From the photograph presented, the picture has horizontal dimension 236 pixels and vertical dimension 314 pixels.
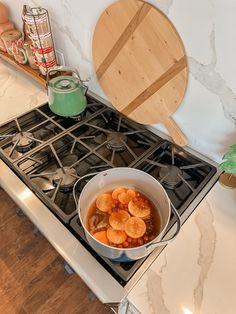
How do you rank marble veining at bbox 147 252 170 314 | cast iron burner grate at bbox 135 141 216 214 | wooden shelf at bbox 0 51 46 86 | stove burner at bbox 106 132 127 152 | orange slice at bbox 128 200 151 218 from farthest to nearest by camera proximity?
wooden shelf at bbox 0 51 46 86 < stove burner at bbox 106 132 127 152 < cast iron burner grate at bbox 135 141 216 214 < orange slice at bbox 128 200 151 218 < marble veining at bbox 147 252 170 314

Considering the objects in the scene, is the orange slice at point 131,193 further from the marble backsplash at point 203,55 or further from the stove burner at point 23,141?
the stove burner at point 23,141

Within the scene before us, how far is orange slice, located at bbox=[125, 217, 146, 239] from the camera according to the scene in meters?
0.59

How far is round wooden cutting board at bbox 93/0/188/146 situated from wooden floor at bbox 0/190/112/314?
2.76 feet

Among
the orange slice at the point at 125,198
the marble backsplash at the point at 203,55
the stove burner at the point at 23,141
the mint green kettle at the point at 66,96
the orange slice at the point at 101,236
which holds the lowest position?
the stove burner at the point at 23,141

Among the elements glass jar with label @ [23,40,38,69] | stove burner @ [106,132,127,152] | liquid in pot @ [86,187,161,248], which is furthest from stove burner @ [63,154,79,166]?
glass jar with label @ [23,40,38,69]

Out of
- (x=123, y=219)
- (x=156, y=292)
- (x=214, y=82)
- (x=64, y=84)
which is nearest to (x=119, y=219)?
(x=123, y=219)

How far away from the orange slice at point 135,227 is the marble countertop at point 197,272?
0.08 metres

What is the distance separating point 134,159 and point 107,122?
8.9 inches

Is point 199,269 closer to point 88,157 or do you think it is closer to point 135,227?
point 135,227

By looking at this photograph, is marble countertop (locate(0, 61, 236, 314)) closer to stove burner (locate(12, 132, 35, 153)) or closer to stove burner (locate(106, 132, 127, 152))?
stove burner (locate(106, 132, 127, 152))

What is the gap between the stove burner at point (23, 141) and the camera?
879mm

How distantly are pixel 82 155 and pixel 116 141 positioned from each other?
122 mm

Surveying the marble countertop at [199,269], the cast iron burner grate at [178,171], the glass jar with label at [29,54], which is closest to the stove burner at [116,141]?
the cast iron burner grate at [178,171]

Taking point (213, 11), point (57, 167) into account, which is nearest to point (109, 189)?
point (57, 167)
